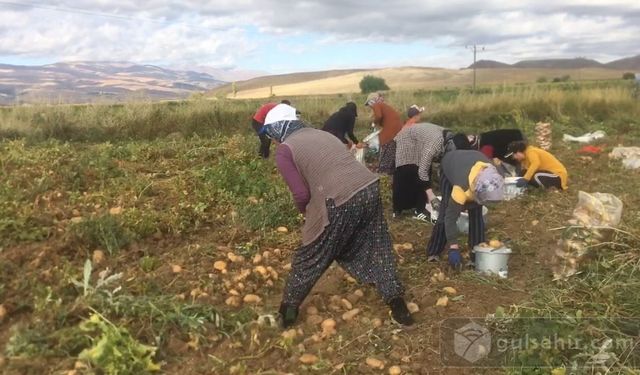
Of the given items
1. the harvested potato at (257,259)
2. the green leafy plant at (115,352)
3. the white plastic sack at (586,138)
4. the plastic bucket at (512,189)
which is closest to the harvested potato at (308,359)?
the green leafy plant at (115,352)

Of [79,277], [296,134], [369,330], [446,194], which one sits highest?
[296,134]

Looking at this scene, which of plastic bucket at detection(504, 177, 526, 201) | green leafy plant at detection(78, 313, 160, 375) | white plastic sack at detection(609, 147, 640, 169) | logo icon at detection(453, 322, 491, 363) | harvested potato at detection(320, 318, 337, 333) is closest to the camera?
green leafy plant at detection(78, 313, 160, 375)

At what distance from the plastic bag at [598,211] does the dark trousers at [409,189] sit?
5.90 feet

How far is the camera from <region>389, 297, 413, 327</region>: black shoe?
11.3 ft

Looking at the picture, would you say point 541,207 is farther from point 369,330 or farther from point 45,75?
point 45,75

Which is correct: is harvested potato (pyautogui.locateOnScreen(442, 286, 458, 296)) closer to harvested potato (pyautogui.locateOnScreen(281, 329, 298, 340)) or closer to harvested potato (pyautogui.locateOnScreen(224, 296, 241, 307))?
harvested potato (pyautogui.locateOnScreen(281, 329, 298, 340))

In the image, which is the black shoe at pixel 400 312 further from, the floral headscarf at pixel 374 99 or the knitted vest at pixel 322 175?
the floral headscarf at pixel 374 99

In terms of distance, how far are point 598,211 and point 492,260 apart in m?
0.84

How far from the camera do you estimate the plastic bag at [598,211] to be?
419 cm

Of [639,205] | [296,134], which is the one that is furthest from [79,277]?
[639,205]

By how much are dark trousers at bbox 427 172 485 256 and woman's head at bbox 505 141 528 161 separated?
241 centimetres

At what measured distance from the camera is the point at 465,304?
3715 millimetres

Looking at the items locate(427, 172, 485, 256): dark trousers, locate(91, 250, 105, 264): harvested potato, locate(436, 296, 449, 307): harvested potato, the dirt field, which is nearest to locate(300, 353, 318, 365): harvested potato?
the dirt field

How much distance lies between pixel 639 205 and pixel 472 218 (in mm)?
2601
